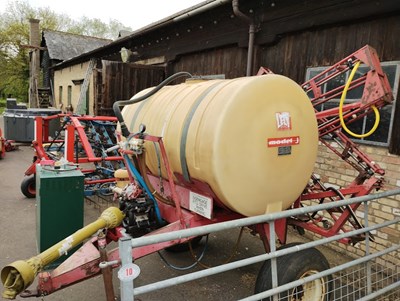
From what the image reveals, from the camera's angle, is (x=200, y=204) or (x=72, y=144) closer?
(x=200, y=204)

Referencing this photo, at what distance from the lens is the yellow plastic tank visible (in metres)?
2.30

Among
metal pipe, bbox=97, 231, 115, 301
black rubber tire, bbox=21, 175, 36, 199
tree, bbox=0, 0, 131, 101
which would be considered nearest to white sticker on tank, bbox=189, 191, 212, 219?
metal pipe, bbox=97, 231, 115, 301

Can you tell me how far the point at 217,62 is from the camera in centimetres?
670

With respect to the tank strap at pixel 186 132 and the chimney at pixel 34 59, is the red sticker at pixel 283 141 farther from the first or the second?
the chimney at pixel 34 59

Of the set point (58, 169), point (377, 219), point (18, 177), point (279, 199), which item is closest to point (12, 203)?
point (18, 177)

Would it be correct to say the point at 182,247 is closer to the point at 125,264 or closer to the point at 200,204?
the point at 200,204

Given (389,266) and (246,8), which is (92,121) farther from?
(389,266)

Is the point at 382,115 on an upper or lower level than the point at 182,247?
upper

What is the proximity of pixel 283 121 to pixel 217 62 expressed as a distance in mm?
4517

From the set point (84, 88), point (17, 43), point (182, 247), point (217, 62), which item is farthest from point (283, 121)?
point (17, 43)

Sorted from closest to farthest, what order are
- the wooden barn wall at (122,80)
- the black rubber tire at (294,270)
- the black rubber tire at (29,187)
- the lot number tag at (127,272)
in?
the lot number tag at (127,272) → the black rubber tire at (294,270) → the black rubber tire at (29,187) → the wooden barn wall at (122,80)

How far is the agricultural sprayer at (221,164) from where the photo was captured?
233cm

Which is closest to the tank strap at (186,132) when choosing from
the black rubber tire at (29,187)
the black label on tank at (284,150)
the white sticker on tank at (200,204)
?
the white sticker on tank at (200,204)

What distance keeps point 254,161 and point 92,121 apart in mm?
5371
